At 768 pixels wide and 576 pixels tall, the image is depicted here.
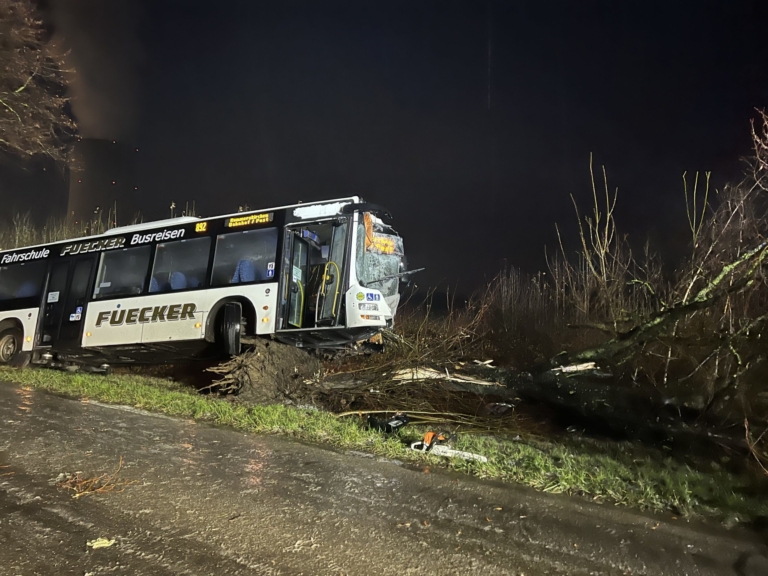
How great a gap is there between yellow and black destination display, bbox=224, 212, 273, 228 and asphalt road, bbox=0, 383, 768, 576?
201 inches

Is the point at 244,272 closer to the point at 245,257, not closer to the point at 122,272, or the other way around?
the point at 245,257

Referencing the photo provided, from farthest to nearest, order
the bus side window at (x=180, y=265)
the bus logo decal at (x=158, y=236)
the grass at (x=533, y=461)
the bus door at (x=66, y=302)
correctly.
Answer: the bus door at (x=66, y=302)
the bus logo decal at (x=158, y=236)
the bus side window at (x=180, y=265)
the grass at (x=533, y=461)

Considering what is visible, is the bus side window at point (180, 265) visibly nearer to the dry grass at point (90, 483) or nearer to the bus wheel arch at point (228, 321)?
the bus wheel arch at point (228, 321)

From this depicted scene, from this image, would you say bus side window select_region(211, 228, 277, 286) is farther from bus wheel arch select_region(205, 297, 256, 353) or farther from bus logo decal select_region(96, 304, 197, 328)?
bus logo decal select_region(96, 304, 197, 328)

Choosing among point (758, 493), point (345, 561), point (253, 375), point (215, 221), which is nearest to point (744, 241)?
point (758, 493)

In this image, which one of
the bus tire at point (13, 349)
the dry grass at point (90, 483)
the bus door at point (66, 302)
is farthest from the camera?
the bus tire at point (13, 349)

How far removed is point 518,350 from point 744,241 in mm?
6975

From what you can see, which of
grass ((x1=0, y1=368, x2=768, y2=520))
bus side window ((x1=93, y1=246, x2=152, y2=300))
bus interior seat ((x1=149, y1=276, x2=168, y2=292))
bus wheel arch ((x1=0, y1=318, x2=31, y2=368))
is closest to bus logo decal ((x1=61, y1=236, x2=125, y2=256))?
bus side window ((x1=93, y1=246, x2=152, y2=300))

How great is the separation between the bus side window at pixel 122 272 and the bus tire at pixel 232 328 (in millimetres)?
2534

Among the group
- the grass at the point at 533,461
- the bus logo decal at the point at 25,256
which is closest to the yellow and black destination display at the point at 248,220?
the grass at the point at 533,461

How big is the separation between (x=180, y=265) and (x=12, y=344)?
17.9 ft

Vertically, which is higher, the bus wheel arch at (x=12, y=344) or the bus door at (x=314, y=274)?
the bus door at (x=314, y=274)

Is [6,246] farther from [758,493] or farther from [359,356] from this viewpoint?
[758,493]

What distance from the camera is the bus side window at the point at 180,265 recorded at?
31.8ft
